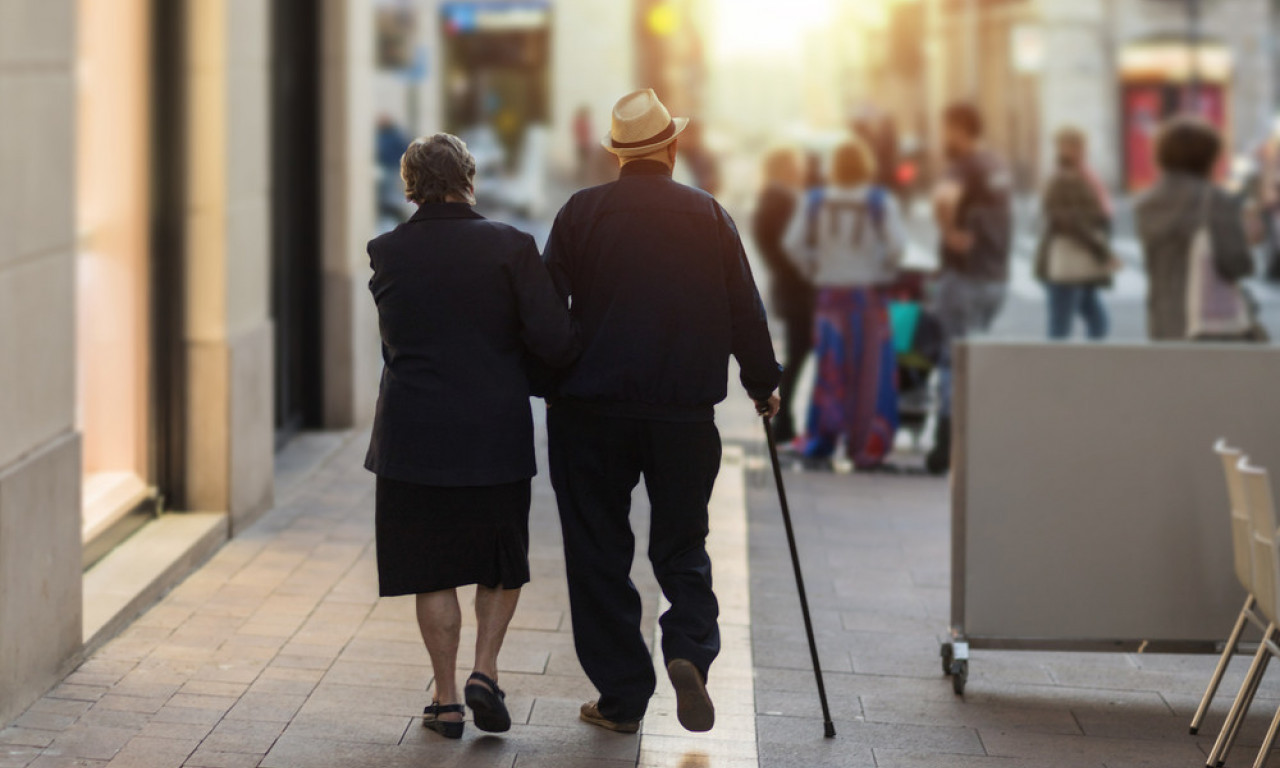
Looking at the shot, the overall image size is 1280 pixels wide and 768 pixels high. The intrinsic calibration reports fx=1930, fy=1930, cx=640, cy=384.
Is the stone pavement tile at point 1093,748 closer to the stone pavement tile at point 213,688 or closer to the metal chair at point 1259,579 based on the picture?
the metal chair at point 1259,579

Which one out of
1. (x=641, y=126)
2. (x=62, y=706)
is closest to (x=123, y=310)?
(x=62, y=706)

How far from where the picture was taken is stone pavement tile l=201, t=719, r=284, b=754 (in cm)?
517

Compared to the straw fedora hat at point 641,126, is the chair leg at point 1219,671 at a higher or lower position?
lower

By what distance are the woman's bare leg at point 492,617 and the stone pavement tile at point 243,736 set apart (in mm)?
598

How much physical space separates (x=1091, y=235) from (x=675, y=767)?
25.9ft

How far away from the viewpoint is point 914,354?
10586 mm

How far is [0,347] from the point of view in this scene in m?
5.28

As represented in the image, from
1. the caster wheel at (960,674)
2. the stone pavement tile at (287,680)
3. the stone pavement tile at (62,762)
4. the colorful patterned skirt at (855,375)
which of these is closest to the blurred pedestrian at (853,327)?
the colorful patterned skirt at (855,375)

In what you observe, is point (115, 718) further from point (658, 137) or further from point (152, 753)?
point (658, 137)

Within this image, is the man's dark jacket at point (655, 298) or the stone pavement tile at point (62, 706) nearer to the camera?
the man's dark jacket at point (655, 298)

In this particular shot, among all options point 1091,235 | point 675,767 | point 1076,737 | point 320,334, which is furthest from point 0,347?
point 1091,235

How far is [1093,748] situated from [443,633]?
6.09 feet

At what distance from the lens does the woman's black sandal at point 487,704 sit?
5195mm

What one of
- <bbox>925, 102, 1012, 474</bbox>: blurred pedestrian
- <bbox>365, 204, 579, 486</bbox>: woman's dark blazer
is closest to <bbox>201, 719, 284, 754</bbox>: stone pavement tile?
<bbox>365, 204, 579, 486</bbox>: woman's dark blazer
